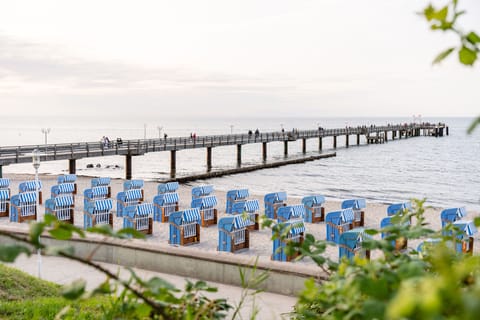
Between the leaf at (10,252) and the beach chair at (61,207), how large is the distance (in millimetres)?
17306

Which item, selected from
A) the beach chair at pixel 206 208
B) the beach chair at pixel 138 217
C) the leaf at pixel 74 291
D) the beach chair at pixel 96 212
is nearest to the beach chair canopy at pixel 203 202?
the beach chair at pixel 206 208

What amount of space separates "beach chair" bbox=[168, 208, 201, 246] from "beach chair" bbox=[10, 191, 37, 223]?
6106 millimetres

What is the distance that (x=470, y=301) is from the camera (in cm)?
82

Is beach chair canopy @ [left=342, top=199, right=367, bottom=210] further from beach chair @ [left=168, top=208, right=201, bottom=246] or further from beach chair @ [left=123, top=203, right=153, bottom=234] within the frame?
beach chair @ [left=123, top=203, right=153, bottom=234]

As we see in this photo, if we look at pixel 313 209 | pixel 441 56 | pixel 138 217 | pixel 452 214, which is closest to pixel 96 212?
pixel 138 217

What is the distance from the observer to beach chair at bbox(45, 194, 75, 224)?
17.9m

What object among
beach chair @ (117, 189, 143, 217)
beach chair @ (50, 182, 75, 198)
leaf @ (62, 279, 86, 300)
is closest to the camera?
leaf @ (62, 279, 86, 300)

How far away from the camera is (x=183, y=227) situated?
15.1 metres

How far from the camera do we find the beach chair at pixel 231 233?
14.2m

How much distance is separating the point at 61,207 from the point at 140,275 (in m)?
9.45

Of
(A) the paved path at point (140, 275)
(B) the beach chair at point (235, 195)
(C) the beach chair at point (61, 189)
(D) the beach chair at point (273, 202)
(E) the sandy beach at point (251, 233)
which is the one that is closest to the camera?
(A) the paved path at point (140, 275)

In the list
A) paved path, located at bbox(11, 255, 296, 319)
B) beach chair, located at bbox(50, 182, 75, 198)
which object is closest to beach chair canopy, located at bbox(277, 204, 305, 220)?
paved path, located at bbox(11, 255, 296, 319)

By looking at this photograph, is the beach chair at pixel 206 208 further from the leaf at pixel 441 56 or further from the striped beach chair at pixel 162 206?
the leaf at pixel 441 56

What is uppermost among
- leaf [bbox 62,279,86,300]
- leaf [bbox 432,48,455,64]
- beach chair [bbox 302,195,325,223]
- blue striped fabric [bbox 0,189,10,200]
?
leaf [bbox 432,48,455,64]
